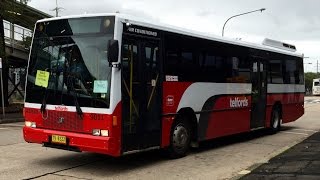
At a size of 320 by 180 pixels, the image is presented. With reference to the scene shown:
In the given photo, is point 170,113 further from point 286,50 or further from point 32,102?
point 286,50

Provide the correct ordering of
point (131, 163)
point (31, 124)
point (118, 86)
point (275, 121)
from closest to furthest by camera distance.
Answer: point (118, 86), point (31, 124), point (131, 163), point (275, 121)

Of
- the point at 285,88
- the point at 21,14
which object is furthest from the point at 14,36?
the point at 285,88

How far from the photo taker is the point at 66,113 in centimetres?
952

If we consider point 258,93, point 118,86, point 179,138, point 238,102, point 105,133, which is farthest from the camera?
point 258,93

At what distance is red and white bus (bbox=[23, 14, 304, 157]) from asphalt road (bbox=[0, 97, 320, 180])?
1.43 feet

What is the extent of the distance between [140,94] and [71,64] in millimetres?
1407

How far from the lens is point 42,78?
32.6 feet

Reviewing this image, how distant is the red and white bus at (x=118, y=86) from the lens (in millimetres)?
9133

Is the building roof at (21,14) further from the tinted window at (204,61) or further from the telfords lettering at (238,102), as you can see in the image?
the telfords lettering at (238,102)

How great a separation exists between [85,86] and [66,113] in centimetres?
66

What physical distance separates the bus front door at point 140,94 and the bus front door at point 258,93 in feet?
18.4

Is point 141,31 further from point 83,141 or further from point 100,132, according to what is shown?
point 83,141

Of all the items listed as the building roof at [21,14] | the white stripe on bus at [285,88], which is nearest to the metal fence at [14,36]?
the building roof at [21,14]

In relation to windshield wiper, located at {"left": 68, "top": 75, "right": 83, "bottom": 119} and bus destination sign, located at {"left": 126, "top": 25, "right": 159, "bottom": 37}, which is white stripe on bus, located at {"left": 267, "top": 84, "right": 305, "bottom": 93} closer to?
bus destination sign, located at {"left": 126, "top": 25, "right": 159, "bottom": 37}
